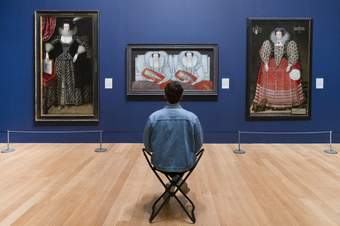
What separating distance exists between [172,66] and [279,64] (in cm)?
185

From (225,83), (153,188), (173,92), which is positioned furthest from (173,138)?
(225,83)

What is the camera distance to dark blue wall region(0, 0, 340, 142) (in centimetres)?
650

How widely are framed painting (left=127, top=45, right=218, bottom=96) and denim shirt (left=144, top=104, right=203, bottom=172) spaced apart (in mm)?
3323

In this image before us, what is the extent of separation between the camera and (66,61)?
647 centimetres

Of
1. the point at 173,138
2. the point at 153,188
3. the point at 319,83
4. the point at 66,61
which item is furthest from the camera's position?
the point at 319,83

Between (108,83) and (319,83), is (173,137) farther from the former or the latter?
(319,83)

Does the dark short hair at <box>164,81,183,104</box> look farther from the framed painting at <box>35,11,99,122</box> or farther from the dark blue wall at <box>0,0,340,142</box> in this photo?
the framed painting at <box>35,11,99,122</box>

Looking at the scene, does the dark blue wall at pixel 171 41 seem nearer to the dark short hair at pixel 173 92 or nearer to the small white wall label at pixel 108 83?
the small white wall label at pixel 108 83

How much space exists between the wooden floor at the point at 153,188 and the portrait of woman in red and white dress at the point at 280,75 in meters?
0.84

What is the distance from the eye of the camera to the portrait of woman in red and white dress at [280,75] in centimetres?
646

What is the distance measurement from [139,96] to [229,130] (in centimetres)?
170

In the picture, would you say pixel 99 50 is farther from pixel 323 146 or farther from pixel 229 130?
pixel 323 146

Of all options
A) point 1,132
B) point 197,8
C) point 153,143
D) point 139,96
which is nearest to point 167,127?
point 153,143

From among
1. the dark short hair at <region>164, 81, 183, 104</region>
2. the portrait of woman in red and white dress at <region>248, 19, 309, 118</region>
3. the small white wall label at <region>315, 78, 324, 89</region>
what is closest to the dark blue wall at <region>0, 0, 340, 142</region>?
the small white wall label at <region>315, 78, 324, 89</region>
